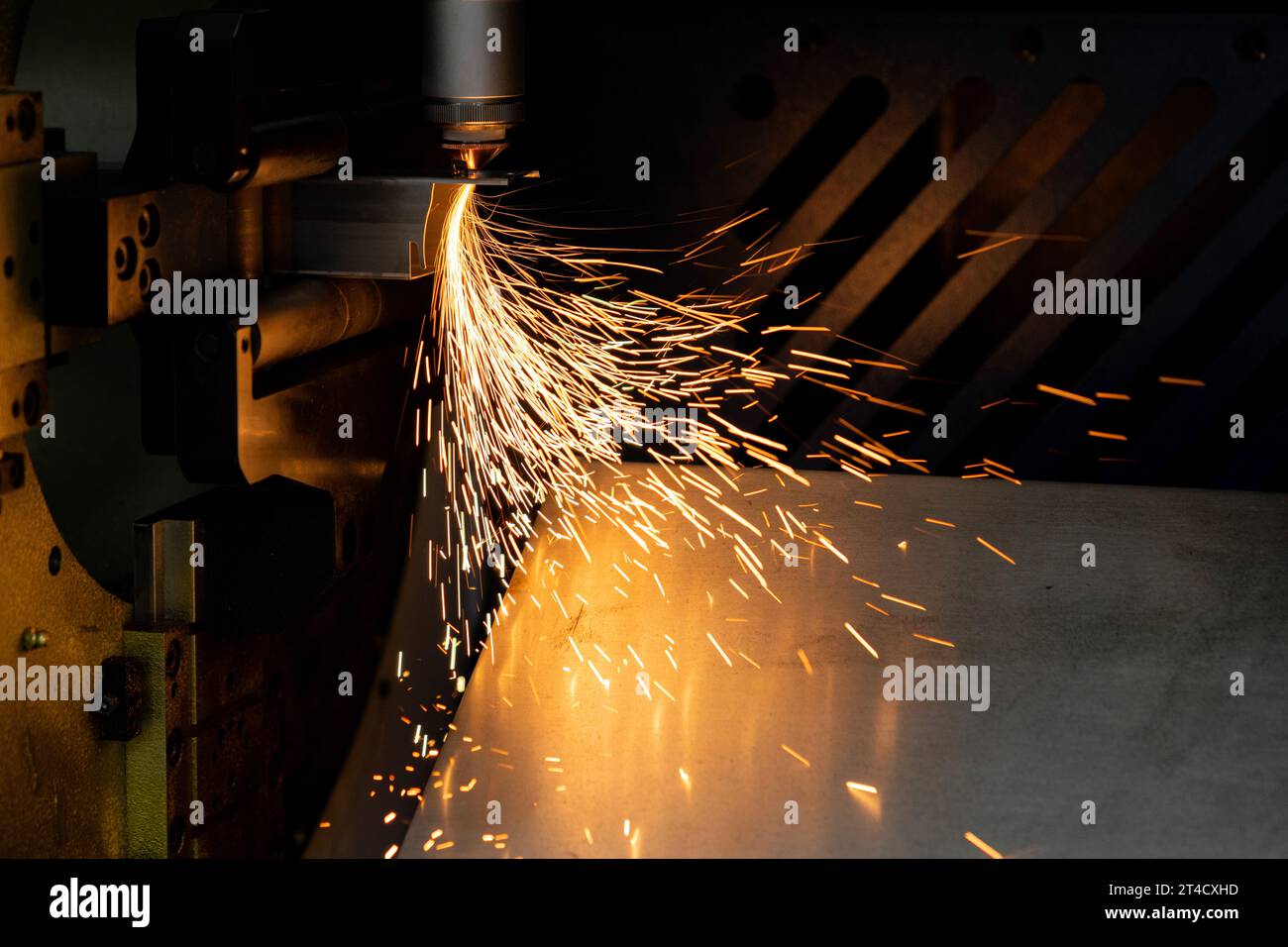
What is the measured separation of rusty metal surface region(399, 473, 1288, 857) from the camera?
5.35 ft

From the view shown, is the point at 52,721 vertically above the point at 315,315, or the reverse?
the point at 315,315

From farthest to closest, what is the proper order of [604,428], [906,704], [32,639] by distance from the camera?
1. [604,428]
2. [906,704]
3. [32,639]

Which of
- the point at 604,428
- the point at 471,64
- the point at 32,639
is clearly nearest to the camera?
the point at 32,639

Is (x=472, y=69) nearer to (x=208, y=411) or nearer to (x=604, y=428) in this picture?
(x=208, y=411)

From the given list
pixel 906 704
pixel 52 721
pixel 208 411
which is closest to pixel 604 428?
pixel 906 704

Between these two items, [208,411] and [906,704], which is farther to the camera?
[906,704]

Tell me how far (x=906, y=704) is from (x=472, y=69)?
79 centimetres

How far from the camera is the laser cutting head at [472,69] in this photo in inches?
57.4

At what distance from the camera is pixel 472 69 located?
1467 millimetres

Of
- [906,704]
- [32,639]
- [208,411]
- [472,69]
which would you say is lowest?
[906,704]

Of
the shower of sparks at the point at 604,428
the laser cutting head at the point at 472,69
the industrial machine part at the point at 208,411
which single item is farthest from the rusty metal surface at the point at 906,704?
the laser cutting head at the point at 472,69

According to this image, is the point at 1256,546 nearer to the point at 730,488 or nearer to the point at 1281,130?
the point at 1281,130

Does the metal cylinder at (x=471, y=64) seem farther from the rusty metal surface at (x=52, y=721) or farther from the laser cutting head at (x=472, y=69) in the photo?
the rusty metal surface at (x=52, y=721)
